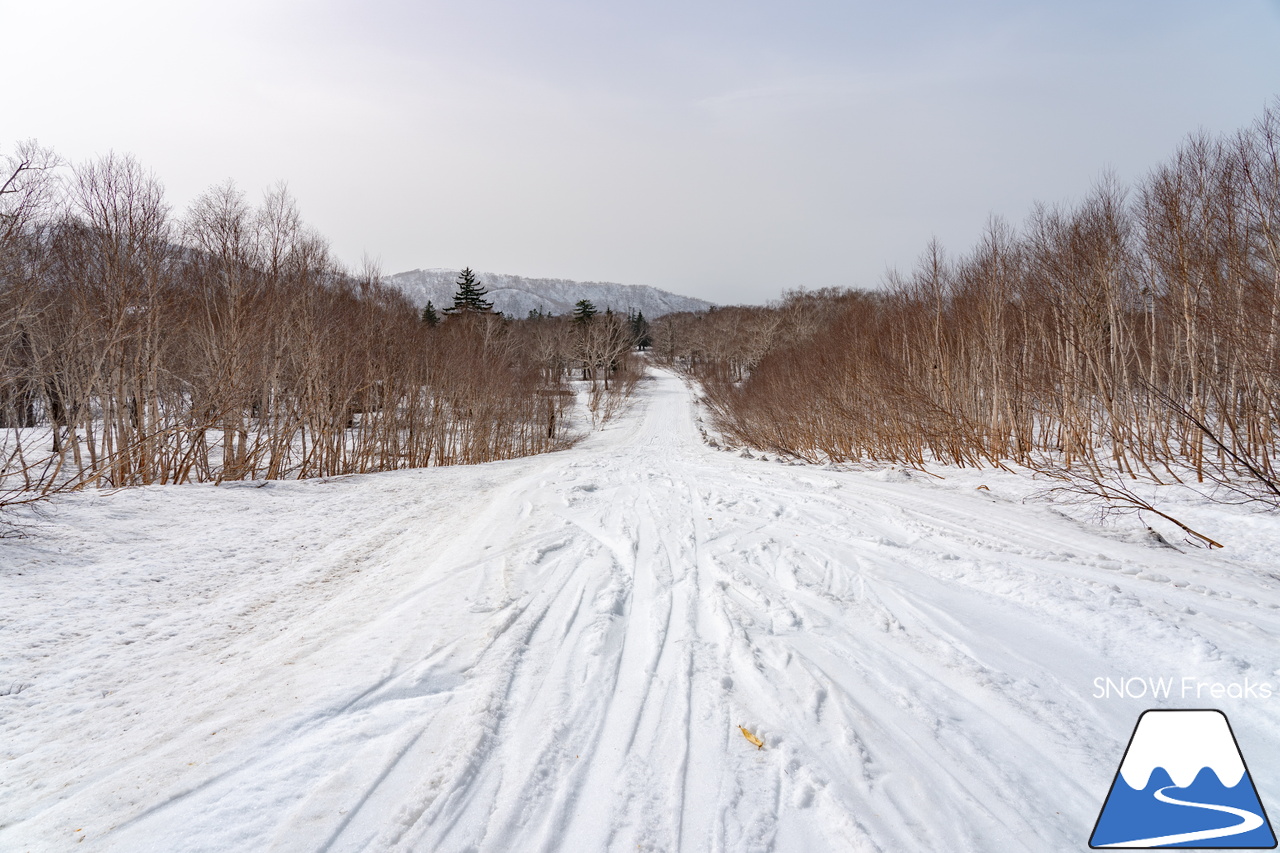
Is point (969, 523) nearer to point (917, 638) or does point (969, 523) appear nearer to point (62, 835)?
point (917, 638)

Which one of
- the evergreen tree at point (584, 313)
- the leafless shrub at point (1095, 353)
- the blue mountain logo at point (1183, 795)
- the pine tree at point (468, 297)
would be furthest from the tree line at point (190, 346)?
the evergreen tree at point (584, 313)

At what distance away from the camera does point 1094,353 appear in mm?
10570

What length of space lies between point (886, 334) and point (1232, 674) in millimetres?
15184

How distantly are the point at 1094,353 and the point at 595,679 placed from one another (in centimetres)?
1258

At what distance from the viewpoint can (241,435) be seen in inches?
448

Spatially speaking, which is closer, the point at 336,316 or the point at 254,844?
the point at 254,844

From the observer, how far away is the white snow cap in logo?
7.31 ft

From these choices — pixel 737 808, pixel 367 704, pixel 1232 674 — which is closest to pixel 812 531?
pixel 1232 674

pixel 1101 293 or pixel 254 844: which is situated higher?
pixel 1101 293

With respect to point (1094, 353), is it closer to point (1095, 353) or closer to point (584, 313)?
point (1095, 353)

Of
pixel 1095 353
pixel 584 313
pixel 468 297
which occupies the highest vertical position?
pixel 584 313

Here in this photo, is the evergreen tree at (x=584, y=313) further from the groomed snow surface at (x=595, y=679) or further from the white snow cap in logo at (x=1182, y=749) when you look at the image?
the white snow cap in logo at (x=1182, y=749)

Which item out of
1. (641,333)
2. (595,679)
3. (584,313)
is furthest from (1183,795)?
(641,333)

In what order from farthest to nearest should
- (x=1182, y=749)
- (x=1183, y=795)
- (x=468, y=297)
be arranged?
(x=468, y=297), (x=1182, y=749), (x=1183, y=795)
